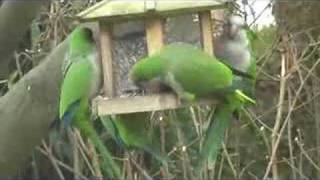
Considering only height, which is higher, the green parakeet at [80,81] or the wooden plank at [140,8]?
the wooden plank at [140,8]

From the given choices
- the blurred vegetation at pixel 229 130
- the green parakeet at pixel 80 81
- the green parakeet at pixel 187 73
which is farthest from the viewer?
the blurred vegetation at pixel 229 130

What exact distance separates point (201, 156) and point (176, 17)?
31 centimetres

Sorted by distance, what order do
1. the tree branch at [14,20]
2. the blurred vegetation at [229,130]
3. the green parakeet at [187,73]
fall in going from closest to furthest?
the green parakeet at [187,73], the tree branch at [14,20], the blurred vegetation at [229,130]

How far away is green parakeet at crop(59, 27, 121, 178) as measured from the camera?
4.70 feet

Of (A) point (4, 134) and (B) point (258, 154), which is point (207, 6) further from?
(B) point (258, 154)

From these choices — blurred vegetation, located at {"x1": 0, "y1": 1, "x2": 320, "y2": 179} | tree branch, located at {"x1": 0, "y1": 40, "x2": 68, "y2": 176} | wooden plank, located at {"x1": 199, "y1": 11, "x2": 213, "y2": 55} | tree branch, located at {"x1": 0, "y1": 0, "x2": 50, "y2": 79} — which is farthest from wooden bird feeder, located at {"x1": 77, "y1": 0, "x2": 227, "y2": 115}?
blurred vegetation, located at {"x1": 0, "y1": 1, "x2": 320, "y2": 179}

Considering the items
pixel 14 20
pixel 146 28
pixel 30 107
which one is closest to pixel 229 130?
pixel 30 107

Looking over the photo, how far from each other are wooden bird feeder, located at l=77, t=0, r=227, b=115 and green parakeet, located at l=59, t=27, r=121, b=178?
0.09 feet

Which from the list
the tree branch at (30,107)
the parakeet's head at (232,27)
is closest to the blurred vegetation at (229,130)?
the tree branch at (30,107)

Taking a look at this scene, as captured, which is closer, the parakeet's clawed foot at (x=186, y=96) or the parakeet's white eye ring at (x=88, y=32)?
the parakeet's clawed foot at (x=186, y=96)

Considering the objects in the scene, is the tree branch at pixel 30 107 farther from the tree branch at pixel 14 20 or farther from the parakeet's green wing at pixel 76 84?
the parakeet's green wing at pixel 76 84

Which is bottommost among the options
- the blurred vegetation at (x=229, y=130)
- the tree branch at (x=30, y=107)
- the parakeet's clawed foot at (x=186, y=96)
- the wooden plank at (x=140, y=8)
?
the blurred vegetation at (x=229, y=130)

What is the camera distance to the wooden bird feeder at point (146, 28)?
1406 mm

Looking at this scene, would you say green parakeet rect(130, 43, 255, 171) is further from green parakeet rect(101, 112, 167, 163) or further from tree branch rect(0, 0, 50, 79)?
tree branch rect(0, 0, 50, 79)
